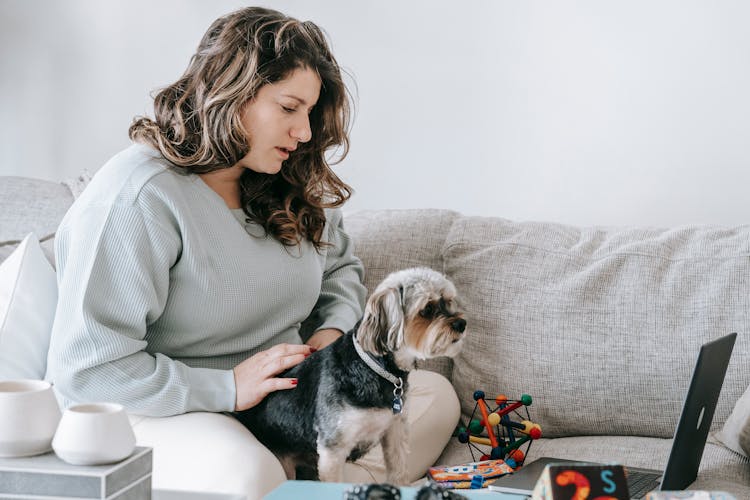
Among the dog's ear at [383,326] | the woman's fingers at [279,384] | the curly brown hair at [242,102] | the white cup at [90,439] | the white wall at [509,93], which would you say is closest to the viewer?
the white cup at [90,439]

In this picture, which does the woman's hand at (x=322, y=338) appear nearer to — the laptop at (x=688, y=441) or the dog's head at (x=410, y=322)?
the dog's head at (x=410, y=322)

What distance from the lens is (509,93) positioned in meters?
2.54

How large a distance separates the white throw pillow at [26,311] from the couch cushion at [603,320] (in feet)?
3.36

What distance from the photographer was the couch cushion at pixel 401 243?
2.23 m

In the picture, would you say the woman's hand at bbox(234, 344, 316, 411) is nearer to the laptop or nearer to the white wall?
the laptop

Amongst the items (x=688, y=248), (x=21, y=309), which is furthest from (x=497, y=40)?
(x=21, y=309)

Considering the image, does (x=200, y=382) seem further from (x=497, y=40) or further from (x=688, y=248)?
(x=497, y=40)

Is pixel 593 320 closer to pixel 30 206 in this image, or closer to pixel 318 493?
pixel 318 493

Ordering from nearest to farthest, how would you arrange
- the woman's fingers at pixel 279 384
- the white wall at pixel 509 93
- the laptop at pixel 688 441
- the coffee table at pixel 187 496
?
1. the coffee table at pixel 187 496
2. the laptop at pixel 688 441
3. the woman's fingers at pixel 279 384
4. the white wall at pixel 509 93

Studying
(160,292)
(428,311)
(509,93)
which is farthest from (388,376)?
(509,93)

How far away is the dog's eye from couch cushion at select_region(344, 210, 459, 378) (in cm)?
65

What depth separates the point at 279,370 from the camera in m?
1.65

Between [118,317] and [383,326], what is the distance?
52 cm

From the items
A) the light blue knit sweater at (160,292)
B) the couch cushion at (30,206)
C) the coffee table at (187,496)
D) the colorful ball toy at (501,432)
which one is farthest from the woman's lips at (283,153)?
the coffee table at (187,496)
